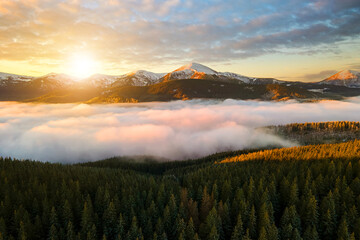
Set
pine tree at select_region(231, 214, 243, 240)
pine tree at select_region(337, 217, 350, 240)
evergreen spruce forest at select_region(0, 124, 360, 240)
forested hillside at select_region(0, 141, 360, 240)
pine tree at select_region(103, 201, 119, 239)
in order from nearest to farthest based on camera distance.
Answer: pine tree at select_region(337, 217, 350, 240), pine tree at select_region(231, 214, 243, 240), evergreen spruce forest at select_region(0, 124, 360, 240), forested hillside at select_region(0, 141, 360, 240), pine tree at select_region(103, 201, 119, 239)

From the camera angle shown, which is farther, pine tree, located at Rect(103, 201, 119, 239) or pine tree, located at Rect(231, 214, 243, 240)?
pine tree, located at Rect(103, 201, 119, 239)

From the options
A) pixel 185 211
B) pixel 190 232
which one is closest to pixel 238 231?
pixel 190 232

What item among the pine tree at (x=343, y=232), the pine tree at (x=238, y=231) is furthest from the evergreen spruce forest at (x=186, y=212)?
the pine tree at (x=343, y=232)

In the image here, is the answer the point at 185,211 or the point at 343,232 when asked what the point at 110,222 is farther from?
the point at 343,232

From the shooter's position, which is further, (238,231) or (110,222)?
(110,222)

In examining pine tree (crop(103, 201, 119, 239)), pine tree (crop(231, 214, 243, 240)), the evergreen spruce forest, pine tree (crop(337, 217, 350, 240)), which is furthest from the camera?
pine tree (crop(103, 201, 119, 239))

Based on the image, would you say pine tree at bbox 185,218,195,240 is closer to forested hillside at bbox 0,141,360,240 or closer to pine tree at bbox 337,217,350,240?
forested hillside at bbox 0,141,360,240

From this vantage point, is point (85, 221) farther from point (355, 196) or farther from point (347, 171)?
point (347, 171)

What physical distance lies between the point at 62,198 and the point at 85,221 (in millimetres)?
26388

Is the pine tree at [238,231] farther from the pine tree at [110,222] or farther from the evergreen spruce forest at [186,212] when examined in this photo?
the pine tree at [110,222]

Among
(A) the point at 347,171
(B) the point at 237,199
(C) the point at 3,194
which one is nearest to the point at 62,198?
(C) the point at 3,194

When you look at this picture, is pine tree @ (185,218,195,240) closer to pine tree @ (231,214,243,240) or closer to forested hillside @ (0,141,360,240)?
forested hillside @ (0,141,360,240)

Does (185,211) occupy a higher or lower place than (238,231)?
lower

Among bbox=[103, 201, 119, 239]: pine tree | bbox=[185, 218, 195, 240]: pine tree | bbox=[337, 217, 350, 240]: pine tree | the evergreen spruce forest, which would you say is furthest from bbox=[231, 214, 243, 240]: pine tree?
bbox=[103, 201, 119, 239]: pine tree
